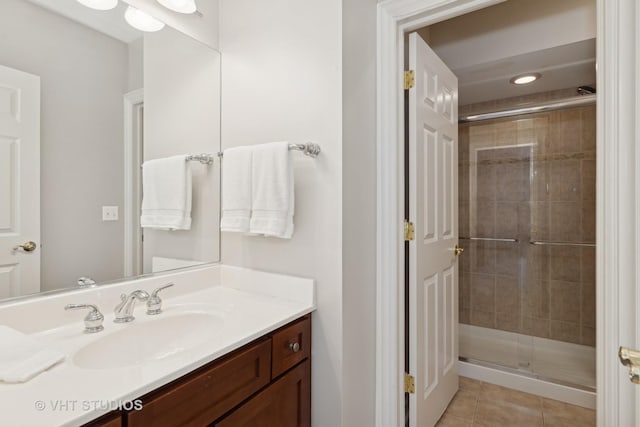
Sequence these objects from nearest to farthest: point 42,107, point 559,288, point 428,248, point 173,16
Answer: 1. point 42,107
2. point 173,16
3. point 428,248
4. point 559,288

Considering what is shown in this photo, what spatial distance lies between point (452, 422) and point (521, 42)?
2.14 meters

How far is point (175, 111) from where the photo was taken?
1.48 m

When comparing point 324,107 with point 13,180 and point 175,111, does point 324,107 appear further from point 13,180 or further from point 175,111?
point 13,180

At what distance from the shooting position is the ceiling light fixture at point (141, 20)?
127 centimetres

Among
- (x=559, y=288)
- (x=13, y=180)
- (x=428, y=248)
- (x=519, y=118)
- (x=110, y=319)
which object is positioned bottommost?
(x=559, y=288)

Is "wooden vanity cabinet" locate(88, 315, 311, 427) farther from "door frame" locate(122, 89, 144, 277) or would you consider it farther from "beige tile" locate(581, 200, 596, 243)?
"beige tile" locate(581, 200, 596, 243)

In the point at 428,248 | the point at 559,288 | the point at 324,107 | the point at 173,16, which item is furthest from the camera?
the point at 559,288

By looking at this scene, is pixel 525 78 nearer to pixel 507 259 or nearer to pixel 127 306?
pixel 507 259

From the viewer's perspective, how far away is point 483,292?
2934mm

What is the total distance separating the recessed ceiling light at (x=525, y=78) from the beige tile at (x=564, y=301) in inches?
62.0

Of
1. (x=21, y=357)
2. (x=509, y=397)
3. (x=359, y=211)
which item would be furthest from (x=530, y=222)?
(x=21, y=357)

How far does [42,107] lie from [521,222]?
3.13 m

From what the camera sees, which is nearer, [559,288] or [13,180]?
[13,180]
